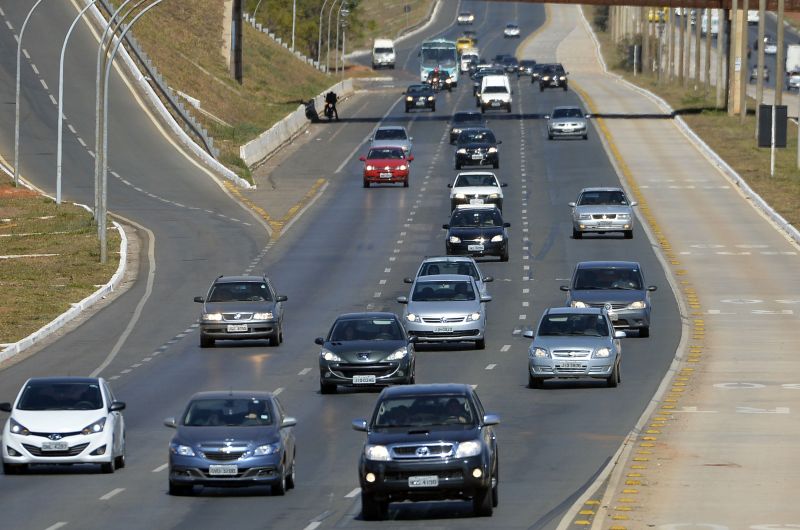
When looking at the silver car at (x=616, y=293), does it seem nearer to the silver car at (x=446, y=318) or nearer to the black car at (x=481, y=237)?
the silver car at (x=446, y=318)

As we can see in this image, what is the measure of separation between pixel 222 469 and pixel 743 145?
260ft

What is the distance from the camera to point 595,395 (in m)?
34.8

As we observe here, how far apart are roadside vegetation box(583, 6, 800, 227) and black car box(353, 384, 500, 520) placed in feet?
159

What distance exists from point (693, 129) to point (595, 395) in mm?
73542

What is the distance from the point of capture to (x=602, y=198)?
210 ft

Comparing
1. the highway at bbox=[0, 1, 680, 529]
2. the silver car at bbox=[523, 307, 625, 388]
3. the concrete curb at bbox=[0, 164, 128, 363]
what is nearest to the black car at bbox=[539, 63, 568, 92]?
the highway at bbox=[0, 1, 680, 529]

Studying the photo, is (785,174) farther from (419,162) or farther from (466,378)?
(466,378)

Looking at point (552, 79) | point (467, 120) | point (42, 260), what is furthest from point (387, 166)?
point (552, 79)

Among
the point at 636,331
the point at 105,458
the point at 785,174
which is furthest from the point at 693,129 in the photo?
the point at 105,458

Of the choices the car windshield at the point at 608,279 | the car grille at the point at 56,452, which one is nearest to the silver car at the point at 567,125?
the car windshield at the point at 608,279

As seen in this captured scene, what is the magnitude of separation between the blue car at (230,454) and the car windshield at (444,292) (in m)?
17.3

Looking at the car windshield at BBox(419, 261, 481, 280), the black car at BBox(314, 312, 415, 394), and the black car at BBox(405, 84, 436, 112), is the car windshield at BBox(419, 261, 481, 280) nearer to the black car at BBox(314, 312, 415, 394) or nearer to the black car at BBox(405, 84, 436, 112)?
the black car at BBox(314, 312, 415, 394)

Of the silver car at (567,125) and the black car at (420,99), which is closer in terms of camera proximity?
the silver car at (567,125)

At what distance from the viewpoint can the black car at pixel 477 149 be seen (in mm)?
86562
